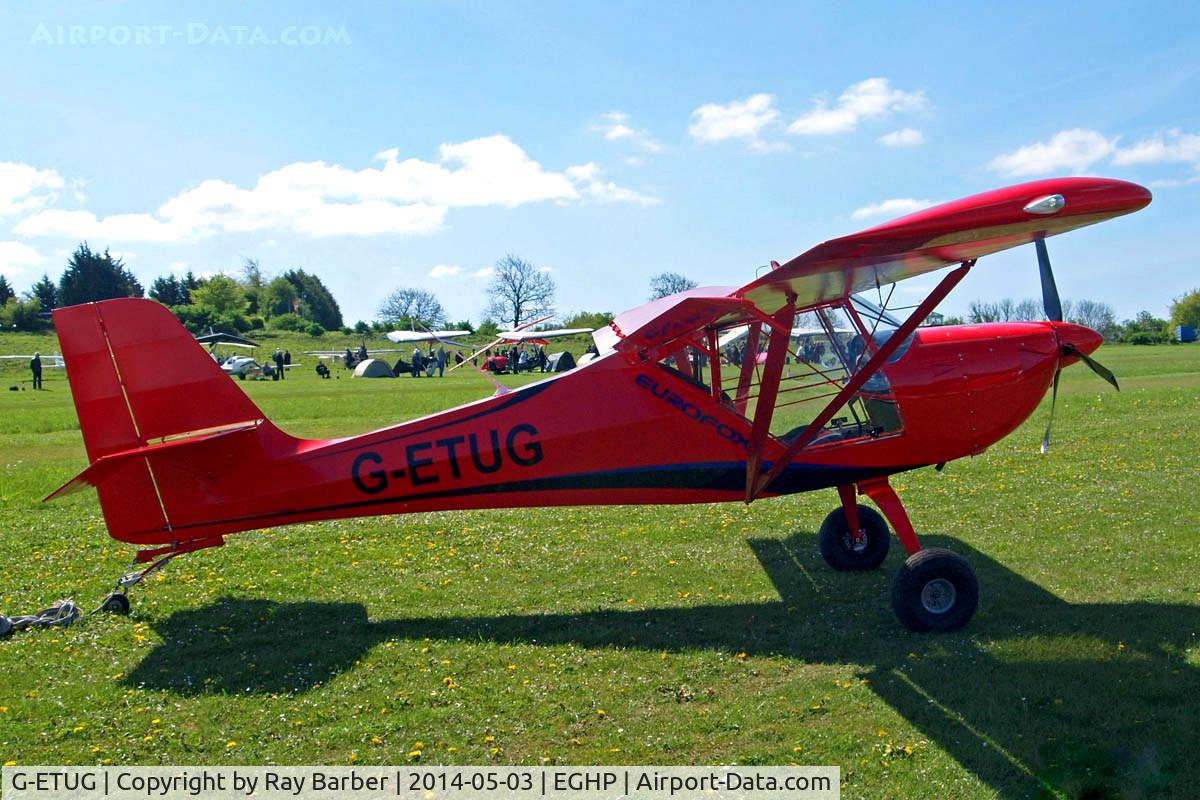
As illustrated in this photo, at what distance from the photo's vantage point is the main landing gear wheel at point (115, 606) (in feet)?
21.4

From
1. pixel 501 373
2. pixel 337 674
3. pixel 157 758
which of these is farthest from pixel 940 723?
pixel 501 373

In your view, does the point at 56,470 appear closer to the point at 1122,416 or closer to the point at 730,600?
the point at 730,600

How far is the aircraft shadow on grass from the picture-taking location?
4172mm

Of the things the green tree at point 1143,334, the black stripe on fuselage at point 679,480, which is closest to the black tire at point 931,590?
the black stripe on fuselage at point 679,480

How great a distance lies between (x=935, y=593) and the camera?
5.91 metres

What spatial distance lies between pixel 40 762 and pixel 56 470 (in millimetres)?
10618

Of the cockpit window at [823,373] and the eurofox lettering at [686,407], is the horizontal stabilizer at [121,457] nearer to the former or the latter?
the eurofox lettering at [686,407]

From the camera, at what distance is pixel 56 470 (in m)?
13.3

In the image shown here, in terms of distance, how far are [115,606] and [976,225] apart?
6.68 meters

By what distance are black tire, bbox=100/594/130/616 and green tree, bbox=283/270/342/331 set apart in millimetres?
104786

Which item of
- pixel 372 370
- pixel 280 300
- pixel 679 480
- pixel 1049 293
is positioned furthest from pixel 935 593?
pixel 280 300

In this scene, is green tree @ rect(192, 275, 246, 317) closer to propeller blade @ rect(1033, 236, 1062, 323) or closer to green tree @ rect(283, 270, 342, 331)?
green tree @ rect(283, 270, 342, 331)

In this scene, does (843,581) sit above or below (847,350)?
below

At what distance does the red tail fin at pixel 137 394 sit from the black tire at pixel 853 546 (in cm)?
494
